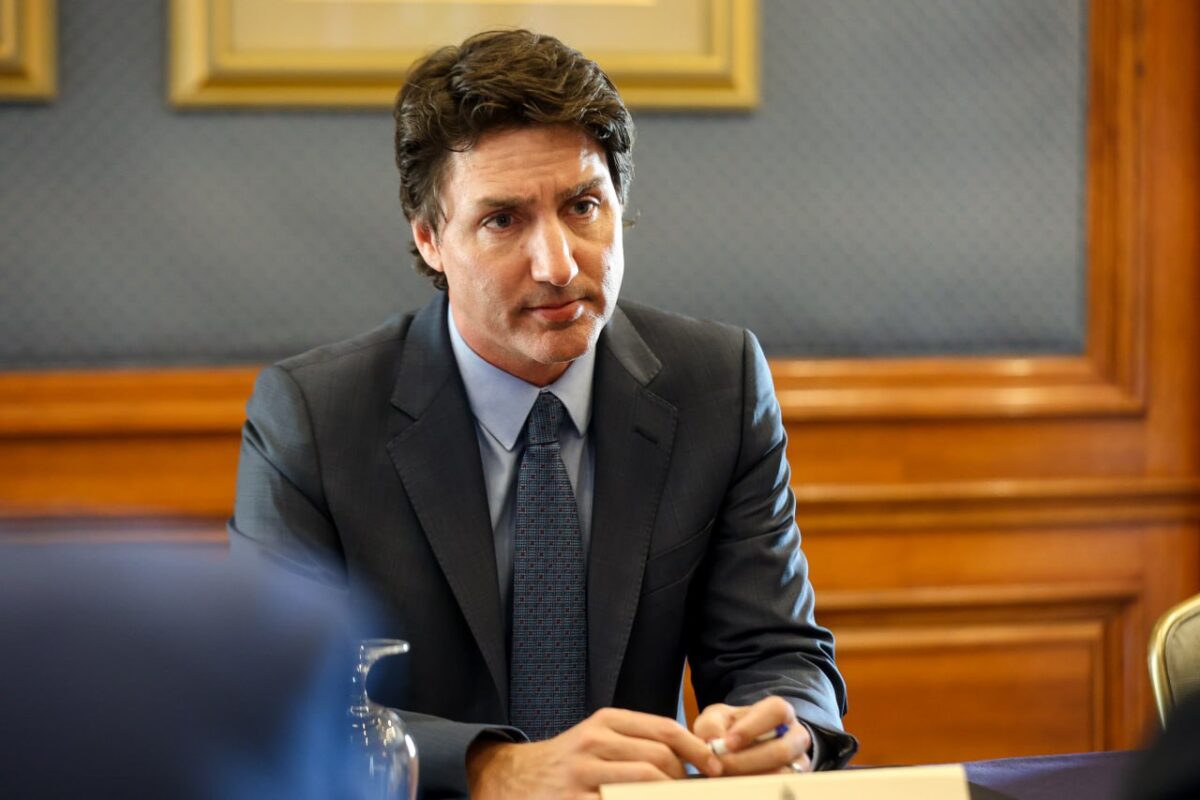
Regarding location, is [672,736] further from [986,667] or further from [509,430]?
[986,667]

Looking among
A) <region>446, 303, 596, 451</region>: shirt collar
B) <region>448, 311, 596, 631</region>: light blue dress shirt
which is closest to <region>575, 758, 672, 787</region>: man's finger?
<region>448, 311, 596, 631</region>: light blue dress shirt

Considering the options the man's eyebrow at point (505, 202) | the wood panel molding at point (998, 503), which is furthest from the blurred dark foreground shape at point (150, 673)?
the wood panel molding at point (998, 503)

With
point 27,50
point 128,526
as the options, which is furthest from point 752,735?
point 27,50

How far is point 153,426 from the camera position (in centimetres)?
261

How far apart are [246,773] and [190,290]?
2.16 metres

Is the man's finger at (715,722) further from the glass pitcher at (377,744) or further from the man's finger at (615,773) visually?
the glass pitcher at (377,744)

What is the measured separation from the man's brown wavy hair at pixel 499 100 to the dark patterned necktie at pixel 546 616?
446 millimetres

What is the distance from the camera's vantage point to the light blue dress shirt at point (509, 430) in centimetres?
180

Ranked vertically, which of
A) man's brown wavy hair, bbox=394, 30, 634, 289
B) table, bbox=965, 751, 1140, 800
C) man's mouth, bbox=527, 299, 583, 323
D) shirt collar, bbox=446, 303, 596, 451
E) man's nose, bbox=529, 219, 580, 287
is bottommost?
table, bbox=965, 751, 1140, 800

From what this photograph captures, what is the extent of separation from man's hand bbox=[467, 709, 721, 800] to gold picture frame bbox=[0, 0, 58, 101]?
1.78 metres

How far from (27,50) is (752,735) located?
6.36 ft

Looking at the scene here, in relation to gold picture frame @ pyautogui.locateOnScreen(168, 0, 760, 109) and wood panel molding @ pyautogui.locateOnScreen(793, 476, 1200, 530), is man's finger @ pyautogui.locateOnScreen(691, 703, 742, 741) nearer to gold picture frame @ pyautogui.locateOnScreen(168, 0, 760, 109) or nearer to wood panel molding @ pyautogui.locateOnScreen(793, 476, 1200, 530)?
wood panel molding @ pyautogui.locateOnScreen(793, 476, 1200, 530)

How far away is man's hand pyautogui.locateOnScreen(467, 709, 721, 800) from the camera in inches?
51.8

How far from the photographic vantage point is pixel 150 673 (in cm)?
59
